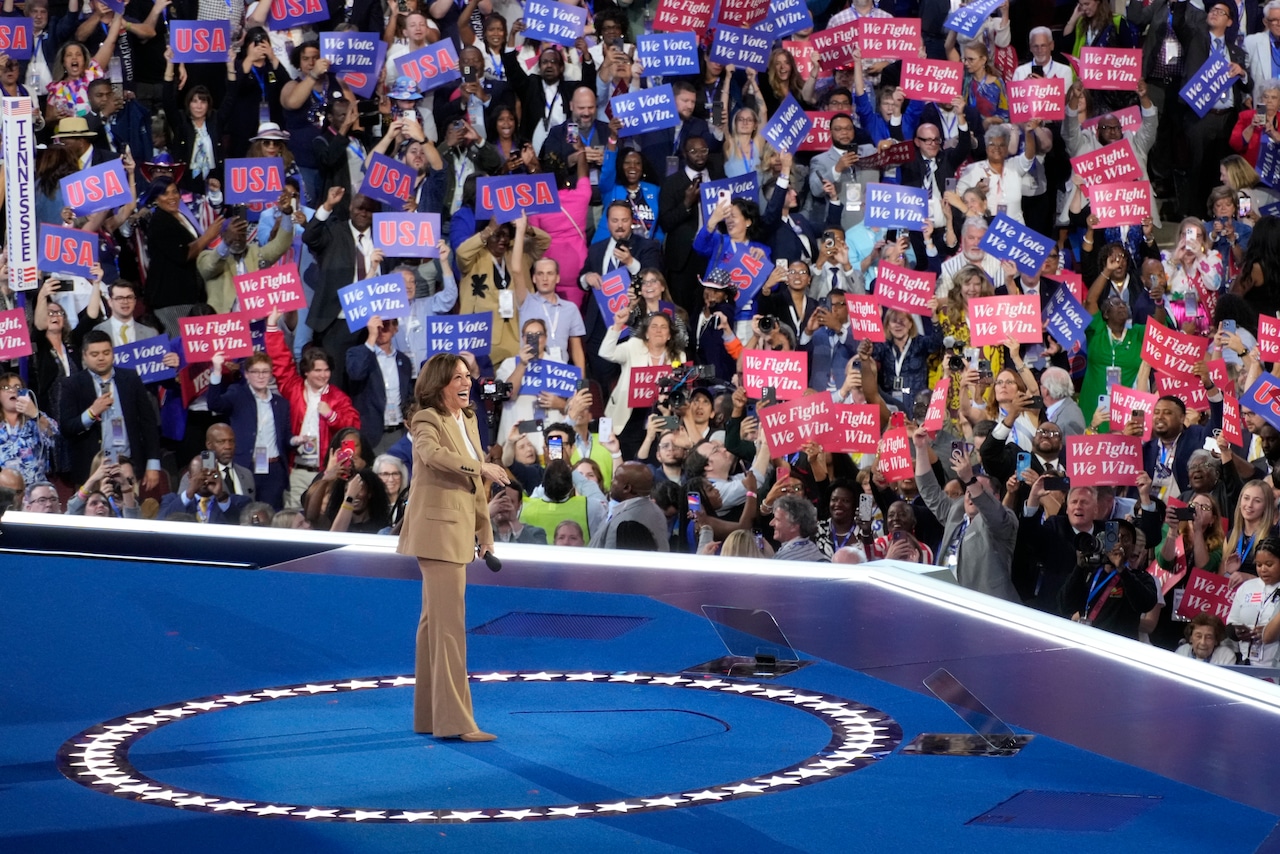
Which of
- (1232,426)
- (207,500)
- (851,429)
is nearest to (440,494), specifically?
(851,429)

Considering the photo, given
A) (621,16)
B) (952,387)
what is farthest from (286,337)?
(952,387)

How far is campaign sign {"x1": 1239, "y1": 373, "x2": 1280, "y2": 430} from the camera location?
10.7m

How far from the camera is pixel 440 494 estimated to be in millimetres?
7273

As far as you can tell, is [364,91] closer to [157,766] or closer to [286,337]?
[286,337]

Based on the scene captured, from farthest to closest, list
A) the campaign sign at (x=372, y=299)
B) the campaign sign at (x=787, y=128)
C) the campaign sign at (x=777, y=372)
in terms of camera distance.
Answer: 1. the campaign sign at (x=787, y=128)
2. the campaign sign at (x=372, y=299)
3. the campaign sign at (x=777, y=372)

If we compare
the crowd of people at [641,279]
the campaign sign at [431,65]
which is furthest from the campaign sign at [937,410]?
the campaign sign at [431,65]

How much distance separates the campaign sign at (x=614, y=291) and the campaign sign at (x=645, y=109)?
120cm

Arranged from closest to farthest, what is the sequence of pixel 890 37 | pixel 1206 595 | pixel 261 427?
pixel 1206 595 → pixel 261 427 → pixel 890 37

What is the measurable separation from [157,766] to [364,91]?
8.00 meters

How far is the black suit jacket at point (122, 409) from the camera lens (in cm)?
1249

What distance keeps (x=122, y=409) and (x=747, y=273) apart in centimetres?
416

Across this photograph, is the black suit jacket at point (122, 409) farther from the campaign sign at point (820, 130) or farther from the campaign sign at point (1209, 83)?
the campaign sign at point (1209, 83)

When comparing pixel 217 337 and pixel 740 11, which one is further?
pixel 740 11

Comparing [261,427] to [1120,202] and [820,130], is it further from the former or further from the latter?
[1120,202]
